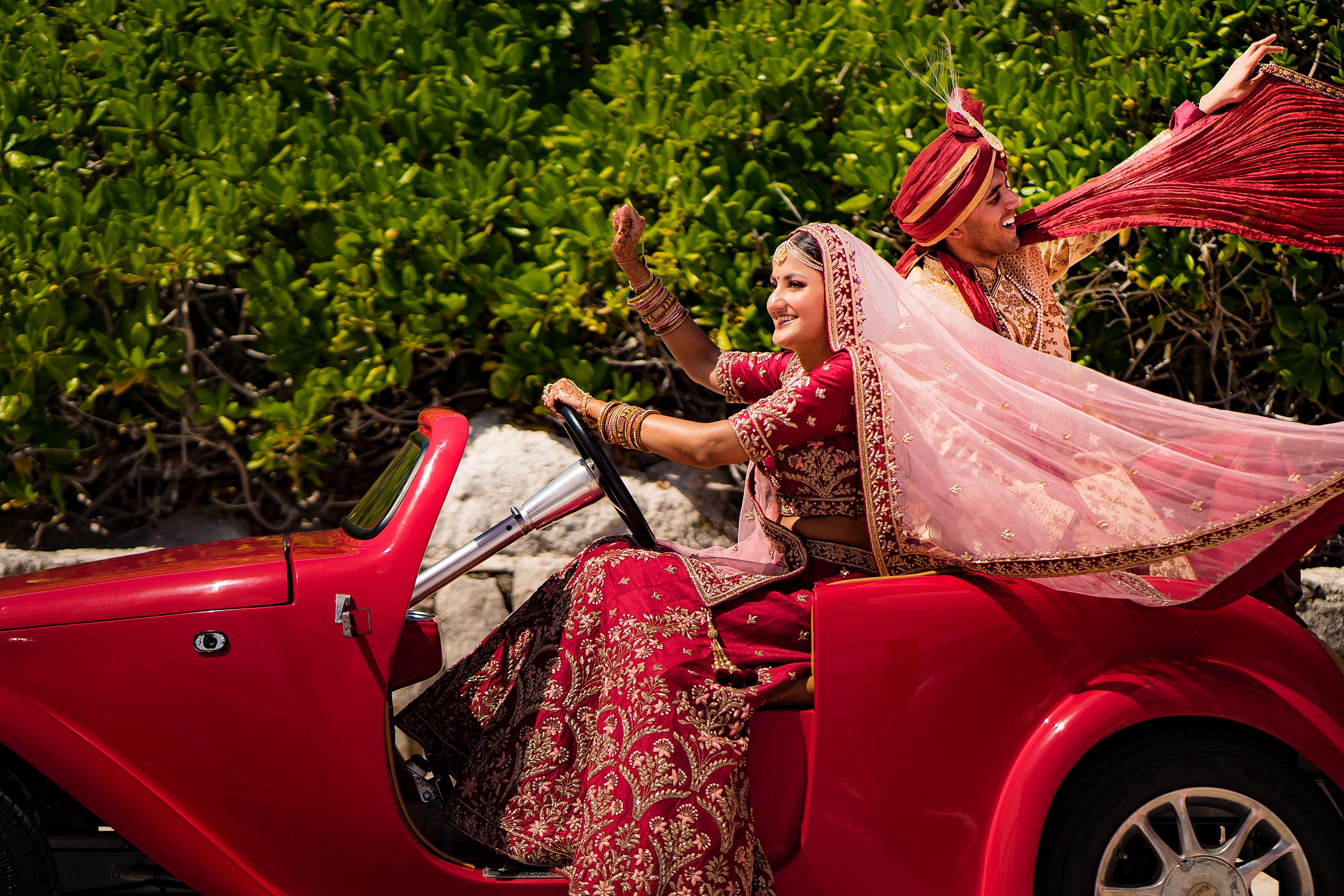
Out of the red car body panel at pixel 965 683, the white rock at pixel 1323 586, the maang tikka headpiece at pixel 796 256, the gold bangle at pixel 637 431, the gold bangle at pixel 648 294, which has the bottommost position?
the white rock at pixel 1323 586

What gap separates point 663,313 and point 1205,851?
1951 mm

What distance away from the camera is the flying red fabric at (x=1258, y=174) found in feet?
8.27

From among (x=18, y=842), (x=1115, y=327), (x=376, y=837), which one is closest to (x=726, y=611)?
(x=376, y=837)

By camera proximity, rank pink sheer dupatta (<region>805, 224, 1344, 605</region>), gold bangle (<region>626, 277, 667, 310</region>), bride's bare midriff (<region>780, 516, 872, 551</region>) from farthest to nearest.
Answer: gold bangle (<region>626, 277, 667, 310</region>) → bride's bare midriff (<region>780, 516, 872, 551</region>) → pink sheer dupatta (<region>805, 224, 1344, 605</region>)

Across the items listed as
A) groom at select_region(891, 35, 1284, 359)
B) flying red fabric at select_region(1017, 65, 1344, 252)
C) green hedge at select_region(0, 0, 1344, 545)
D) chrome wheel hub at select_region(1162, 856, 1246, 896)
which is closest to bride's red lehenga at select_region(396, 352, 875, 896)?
groom at select_region(891, 35, 1284, 359)

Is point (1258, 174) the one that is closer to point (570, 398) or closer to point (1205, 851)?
point (1205, 851)

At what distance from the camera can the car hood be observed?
2236mm

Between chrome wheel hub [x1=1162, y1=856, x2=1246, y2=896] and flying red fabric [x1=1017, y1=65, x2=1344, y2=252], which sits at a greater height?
flying red fabric [x1=1017, y1=65, x2=1344, y2=252]

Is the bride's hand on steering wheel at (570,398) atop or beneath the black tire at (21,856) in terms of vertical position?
atop

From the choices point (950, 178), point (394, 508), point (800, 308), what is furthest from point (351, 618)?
point (950, 178)

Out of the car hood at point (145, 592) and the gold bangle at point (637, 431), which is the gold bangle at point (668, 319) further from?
the car hood at point (145, 592)

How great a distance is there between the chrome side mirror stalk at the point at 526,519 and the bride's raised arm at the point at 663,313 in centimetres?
71

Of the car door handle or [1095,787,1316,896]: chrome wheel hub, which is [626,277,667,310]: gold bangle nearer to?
the car door handle

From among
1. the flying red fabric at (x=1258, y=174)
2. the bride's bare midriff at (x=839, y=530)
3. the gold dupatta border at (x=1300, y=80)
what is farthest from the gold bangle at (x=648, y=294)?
the gold dupatta border at (x=1300, y=80)
